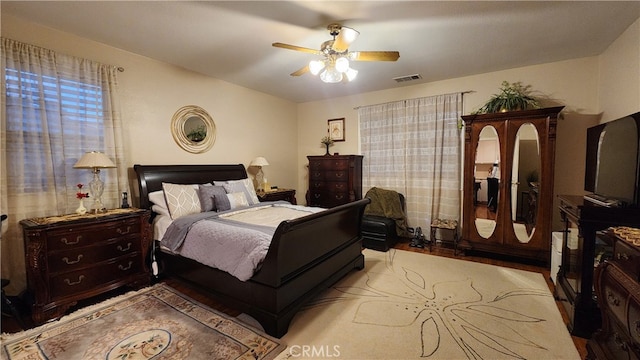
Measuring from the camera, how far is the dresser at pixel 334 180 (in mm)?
4684

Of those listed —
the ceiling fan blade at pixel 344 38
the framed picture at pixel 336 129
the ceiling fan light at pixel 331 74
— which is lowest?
the framed picture at pixel 336 129

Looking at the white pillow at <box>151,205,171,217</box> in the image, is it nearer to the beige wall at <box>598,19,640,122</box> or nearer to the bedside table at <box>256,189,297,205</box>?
the bedside table at <box>256,189,297,205</box>

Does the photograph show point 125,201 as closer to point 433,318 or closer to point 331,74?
point 331,74

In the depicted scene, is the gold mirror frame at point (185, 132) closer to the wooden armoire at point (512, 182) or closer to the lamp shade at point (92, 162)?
the lamp shade at point (92, 162)

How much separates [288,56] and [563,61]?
3651mm

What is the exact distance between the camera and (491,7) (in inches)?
87.0

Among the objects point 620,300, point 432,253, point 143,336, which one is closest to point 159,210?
point 143,336

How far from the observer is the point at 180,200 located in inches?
122

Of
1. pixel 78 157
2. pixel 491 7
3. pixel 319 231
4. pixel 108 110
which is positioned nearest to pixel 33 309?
pixel 78 157

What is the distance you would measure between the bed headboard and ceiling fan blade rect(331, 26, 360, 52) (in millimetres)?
2647

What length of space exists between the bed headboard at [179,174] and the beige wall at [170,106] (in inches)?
6.4

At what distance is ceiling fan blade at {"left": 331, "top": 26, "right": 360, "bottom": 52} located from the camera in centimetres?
209

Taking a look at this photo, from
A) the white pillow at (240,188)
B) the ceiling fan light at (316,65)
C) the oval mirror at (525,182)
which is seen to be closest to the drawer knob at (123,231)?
the white pillow at (240,188)

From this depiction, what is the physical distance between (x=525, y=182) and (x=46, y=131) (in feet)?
18.0
